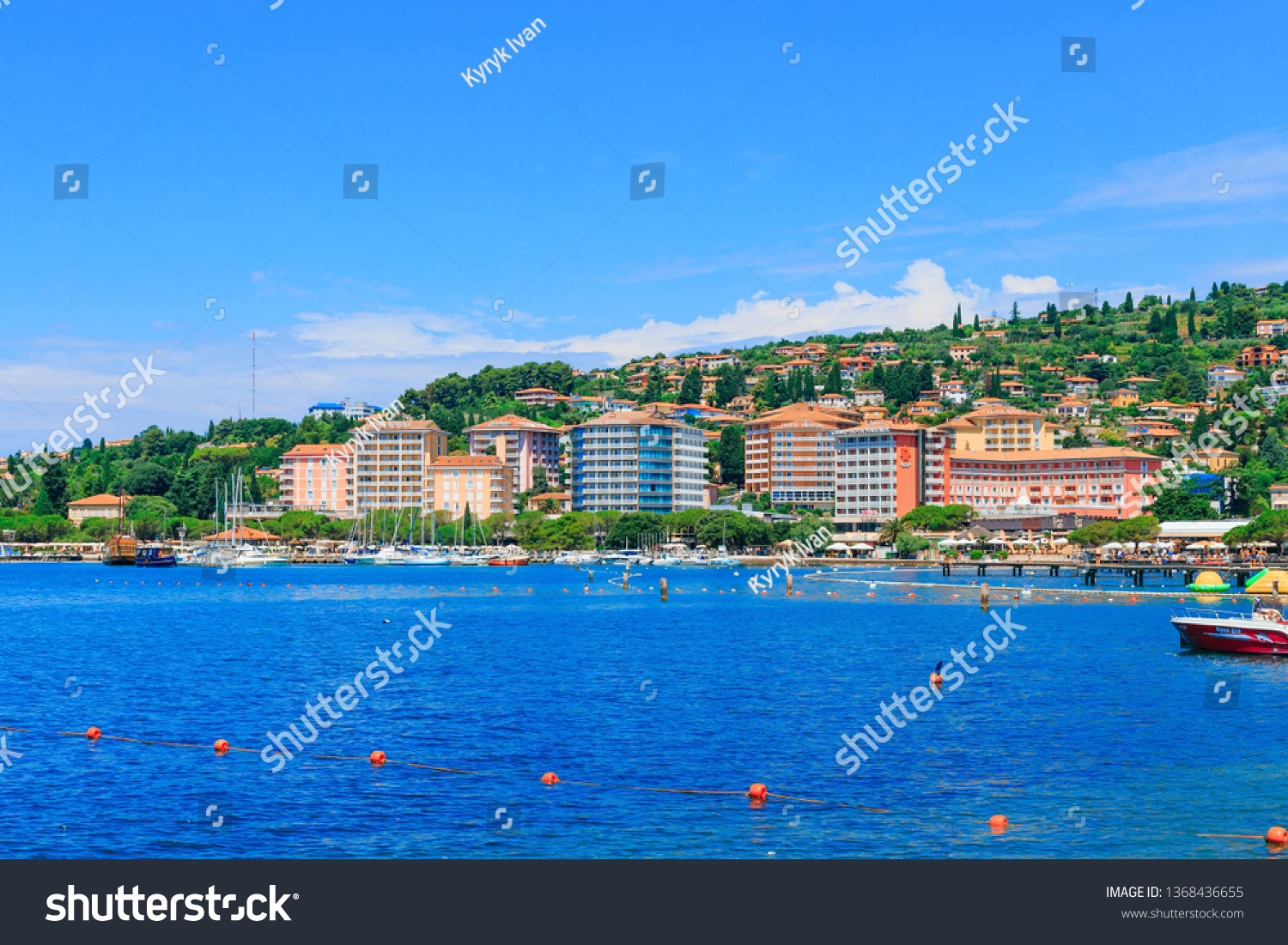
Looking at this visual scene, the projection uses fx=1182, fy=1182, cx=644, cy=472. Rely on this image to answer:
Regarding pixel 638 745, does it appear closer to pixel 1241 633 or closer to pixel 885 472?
pixel 1241 633

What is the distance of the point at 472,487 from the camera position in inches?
7692

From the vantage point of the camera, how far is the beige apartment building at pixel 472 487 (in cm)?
19475

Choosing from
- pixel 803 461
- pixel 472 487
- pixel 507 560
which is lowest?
pixel 507 560

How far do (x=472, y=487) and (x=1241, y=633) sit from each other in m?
157

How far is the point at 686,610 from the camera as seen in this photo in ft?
263

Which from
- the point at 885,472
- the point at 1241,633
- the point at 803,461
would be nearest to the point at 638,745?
the point at 1241,633

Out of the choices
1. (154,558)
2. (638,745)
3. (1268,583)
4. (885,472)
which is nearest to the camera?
(638,745)

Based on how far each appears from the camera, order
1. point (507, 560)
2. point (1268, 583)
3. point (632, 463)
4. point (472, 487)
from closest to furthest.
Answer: point (1268, 583) < point (507, 560) < point (632, 463) < point (472, 487)

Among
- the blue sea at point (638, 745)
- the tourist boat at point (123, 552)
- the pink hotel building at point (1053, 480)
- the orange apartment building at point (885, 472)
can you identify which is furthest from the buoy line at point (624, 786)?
the pink hotel building at point (1053, 480)

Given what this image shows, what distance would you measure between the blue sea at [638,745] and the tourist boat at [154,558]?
316 ft

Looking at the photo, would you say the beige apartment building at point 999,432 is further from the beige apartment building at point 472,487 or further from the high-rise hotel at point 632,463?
the beige apartment building at point 472,487

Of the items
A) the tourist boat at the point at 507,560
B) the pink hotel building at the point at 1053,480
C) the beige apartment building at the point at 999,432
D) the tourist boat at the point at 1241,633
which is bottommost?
the tourist boat at the point at 507,560

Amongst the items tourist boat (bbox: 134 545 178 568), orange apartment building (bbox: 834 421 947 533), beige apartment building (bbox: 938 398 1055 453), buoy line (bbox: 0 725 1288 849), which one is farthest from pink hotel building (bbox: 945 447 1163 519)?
buoy line (bbox: 0 725 1288 849)
